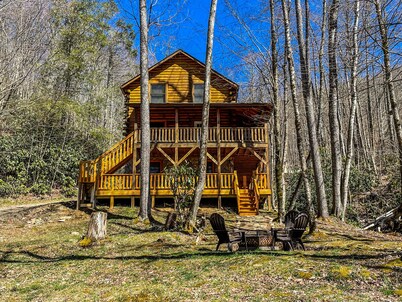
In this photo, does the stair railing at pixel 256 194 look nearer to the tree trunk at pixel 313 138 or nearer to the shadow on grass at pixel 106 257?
the tree trunk at pixel 313 138

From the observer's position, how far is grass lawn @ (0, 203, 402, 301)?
424cm

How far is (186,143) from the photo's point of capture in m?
16.7

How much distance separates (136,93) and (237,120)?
6625mm

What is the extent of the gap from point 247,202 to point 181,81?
30.4 ft

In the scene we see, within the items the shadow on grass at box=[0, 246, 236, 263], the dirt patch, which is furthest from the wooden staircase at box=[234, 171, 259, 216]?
the shadow on grass at box=[0, 246, 236, 263]

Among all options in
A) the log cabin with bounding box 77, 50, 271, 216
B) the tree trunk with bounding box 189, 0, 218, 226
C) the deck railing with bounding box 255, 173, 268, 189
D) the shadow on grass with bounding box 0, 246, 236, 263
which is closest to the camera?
the shadow on grass with bounding box 0, 246, 236, 263

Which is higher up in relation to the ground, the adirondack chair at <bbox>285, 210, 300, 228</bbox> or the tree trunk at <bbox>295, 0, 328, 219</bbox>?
the tree trunk at <bbox>295, 0, 328, 219</bbox>

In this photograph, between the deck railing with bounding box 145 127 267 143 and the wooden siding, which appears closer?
the deck railing with bounding box 145 127 267 143

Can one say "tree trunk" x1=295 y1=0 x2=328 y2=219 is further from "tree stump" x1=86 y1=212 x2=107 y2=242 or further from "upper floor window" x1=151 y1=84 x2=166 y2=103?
"upper floor window" x1=151 y1=84 x2=166 y2=103

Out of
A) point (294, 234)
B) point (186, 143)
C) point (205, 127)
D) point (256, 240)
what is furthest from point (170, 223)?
point (186, 143)

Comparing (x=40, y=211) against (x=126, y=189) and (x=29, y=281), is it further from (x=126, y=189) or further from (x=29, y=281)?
(x=29, y=281)

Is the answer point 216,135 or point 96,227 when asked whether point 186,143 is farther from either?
point 96,227

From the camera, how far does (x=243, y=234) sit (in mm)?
7312

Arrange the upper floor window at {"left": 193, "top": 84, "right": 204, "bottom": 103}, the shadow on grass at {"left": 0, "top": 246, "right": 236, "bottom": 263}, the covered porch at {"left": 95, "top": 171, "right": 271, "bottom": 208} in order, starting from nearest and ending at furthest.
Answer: the shadow on grass at {"left": 0, "top": 246, "right": 236, "bottom": 263}, the covered porch at {"left": 95, "top": 171, "right": 271, "bottom": 208}, the upper floor window at {"left": 193, "top": 84, "right": 204, "bottom": 103}
